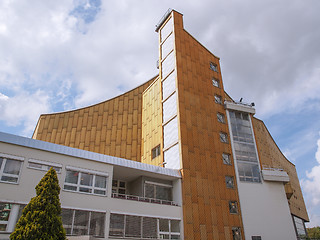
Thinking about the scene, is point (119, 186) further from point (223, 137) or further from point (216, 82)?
point (216, 82)

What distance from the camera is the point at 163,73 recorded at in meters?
34.2

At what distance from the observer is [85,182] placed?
1938 centimetres

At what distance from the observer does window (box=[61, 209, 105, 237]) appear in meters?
17.2

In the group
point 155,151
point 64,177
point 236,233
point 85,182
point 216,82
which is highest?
point 216,82

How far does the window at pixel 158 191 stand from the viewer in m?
24.1

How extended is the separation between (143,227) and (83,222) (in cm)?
519

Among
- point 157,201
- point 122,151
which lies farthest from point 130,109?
point 157,201

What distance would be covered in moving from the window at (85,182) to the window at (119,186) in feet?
16.9

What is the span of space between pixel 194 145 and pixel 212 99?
7747mm

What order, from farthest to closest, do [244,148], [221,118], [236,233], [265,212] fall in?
[221,118] < [244,148] < [265,212] < [236,233]

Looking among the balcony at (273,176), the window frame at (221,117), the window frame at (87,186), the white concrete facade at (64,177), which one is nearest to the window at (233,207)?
the balcony at (273,176)

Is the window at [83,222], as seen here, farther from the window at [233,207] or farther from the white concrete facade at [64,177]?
the window at [233,207]

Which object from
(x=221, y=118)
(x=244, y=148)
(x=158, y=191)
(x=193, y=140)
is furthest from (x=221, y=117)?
(x=158, y=191)

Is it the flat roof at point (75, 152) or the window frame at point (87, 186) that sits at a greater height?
the flat roof at point (75, 152)
